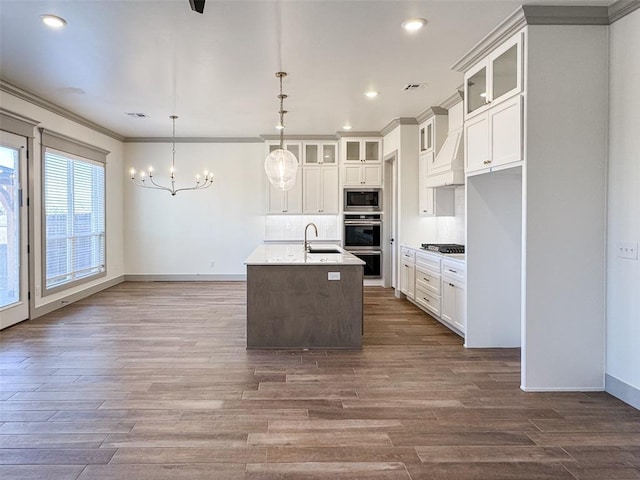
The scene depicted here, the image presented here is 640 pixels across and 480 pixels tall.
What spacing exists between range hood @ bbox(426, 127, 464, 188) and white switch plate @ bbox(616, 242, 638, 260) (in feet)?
7.26

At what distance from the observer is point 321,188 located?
27.0 ft

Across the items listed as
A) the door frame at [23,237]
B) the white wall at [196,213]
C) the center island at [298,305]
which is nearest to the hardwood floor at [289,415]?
the center island at [298,305]

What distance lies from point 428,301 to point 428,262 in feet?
1.68

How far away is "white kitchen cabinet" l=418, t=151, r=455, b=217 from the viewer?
20.3ft

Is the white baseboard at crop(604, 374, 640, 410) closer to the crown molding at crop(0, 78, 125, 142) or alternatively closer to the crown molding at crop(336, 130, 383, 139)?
the crown molding at crop(336, 130, 383, 139)

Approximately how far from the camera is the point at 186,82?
4.98 metres

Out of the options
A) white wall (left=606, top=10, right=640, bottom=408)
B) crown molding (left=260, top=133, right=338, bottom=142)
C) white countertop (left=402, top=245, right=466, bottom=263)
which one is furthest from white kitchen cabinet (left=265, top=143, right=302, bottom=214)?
white wall (left=606, top=10, right=640, bottom=408)

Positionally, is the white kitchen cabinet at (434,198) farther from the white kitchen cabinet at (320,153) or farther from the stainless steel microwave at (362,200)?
the white kitchen cabinet at (320,153)

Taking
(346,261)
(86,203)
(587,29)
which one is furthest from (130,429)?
(86,203)

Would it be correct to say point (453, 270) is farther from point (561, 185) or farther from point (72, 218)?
point (72, 218)

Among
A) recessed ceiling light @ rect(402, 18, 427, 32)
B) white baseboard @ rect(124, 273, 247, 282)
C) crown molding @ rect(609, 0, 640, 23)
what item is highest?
recessed ceiling light @ rect(402, 18, 427, 32)

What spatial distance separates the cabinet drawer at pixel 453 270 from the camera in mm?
4590

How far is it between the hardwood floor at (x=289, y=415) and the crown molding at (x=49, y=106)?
286cm

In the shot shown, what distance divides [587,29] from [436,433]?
3097 mm
